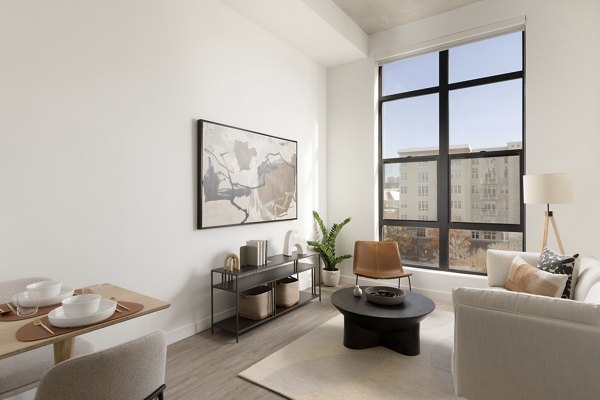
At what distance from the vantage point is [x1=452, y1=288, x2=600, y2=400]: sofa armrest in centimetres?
159

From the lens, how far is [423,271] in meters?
4.50

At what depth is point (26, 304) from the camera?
5.46 feet

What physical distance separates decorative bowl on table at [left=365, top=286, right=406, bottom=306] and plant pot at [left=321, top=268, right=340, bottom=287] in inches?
68.1

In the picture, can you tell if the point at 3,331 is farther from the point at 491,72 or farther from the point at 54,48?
the point at 491,72

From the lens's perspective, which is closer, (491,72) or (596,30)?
(596,30)

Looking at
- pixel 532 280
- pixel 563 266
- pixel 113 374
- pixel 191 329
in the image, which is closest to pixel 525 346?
pixel 532 280

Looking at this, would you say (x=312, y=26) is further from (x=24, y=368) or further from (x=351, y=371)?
(x=24, y=368)

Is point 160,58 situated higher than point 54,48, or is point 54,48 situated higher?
point 160,58

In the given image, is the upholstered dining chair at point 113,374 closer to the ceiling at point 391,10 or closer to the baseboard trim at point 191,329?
the baseboard trim at point 191,329

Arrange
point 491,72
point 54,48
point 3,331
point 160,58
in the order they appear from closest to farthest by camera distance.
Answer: point 3,331, point 54,48, point 160,58, point 491,72

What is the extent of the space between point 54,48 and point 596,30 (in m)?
5.00

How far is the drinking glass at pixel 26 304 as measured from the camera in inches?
63.7

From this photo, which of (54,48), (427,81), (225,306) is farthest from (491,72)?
(54,48)

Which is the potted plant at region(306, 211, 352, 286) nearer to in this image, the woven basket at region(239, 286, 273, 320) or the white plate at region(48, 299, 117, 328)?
the woven basket at region(239, 286, 273, 320)
